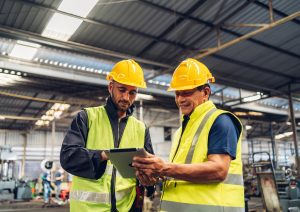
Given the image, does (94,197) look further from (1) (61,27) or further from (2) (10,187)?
(2) (10,187)

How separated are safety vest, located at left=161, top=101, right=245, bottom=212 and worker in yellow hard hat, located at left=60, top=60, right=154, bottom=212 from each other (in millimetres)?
356

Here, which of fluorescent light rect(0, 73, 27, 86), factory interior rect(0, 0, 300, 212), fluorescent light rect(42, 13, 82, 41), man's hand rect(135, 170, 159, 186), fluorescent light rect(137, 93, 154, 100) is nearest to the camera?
man's hand rect(135, 170, 159, 186)

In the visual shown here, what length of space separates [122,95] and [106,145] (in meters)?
0.44

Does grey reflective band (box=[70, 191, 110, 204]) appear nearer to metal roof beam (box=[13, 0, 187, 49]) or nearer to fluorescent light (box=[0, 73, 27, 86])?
metal roof beam (box=[13, 0, 187, 49])

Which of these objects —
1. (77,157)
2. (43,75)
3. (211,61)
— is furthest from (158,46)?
(77,157)

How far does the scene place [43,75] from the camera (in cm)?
920

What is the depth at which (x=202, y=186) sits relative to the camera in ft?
6.23

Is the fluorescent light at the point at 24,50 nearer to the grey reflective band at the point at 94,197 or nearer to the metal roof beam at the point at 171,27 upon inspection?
the metal roof beam at the point at 171,27

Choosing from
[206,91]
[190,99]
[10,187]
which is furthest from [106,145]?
[10,187]

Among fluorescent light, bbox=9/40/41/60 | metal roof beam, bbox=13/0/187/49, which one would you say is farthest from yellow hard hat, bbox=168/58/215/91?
fluorescent light, bbox=9/40/41/60

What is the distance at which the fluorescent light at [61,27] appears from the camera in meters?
7.73

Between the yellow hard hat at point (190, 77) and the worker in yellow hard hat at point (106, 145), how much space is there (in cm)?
40

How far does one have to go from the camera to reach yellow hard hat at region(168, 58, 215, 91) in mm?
2217

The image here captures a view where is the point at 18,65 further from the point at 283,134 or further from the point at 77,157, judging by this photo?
the point at 283,134
